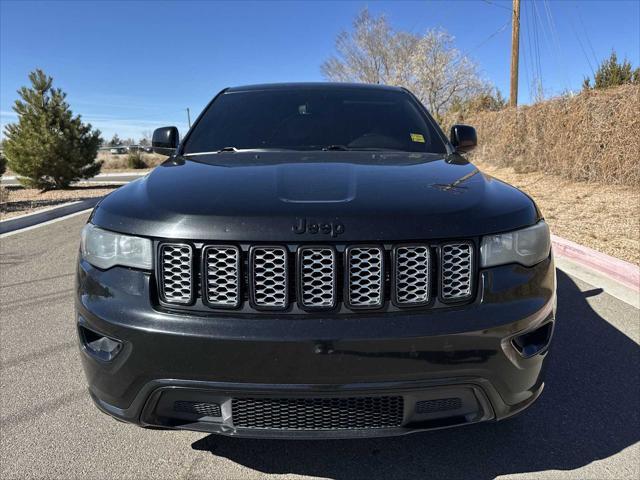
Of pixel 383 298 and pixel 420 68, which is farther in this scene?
pixel 420 68

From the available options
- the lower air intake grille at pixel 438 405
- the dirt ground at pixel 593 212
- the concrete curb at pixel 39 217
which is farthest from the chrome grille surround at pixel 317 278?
the concrete curb at pixel 39 217

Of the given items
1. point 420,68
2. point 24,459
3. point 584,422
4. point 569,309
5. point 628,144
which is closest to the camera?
point 24,459

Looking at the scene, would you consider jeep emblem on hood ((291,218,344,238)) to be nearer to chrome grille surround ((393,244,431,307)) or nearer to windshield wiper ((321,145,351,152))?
chrome grille surround ((393,244,431,307))

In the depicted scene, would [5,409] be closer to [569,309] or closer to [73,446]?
[73,446]

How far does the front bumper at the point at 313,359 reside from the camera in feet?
5.21

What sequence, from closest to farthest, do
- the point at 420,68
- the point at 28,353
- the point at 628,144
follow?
the point at 28,353, the point at 628,144, the point at 420,68

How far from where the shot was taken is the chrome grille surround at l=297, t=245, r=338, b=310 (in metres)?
1.62

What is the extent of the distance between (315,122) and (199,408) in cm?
198

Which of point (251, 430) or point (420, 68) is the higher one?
point (420, 68)

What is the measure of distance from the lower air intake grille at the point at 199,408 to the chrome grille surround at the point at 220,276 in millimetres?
361

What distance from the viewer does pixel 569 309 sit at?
385cm

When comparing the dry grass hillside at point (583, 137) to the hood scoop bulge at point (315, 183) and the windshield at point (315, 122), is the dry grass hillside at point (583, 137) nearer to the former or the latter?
the windshield at point (315, 122)

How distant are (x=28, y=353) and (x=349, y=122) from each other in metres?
2.55

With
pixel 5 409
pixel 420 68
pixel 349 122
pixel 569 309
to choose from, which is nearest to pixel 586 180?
pixel 569 309
